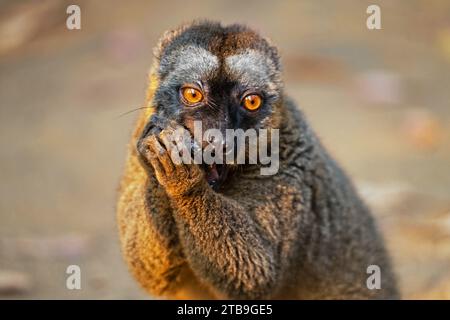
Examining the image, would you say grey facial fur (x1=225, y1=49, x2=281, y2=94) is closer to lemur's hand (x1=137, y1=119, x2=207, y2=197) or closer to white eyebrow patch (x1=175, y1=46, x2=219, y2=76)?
white eyebrow patch (x1=175, y1=46, x2=219, y2=76)

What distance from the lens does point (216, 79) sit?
6.82 m

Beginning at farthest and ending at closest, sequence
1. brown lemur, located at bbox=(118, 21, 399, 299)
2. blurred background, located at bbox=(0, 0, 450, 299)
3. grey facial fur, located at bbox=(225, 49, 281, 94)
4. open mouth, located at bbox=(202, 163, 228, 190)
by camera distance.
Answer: blurred background, located at bbox=(0, 0, 450, 299)
open mouth, located at bbox=(202, 163, 228, 190)
grey facial fur, located at bbox=(225, 49, 281, 94)
brown lemur, located at bbox=(118, 21, 399, 299)

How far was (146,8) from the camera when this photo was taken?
739 inches

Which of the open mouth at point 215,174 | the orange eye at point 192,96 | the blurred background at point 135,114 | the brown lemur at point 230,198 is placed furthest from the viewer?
the blurred background at point 135,114

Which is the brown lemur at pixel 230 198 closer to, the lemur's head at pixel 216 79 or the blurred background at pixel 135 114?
the lemur's head at pixel 216 79

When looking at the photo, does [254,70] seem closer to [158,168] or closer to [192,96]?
[192,96]

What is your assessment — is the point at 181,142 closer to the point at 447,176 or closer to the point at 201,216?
the point at 201,216

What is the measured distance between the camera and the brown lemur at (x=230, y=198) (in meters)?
6.70

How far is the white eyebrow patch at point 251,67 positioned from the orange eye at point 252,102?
0.11 meters

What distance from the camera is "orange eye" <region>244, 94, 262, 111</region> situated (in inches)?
273

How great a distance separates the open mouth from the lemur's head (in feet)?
1.41

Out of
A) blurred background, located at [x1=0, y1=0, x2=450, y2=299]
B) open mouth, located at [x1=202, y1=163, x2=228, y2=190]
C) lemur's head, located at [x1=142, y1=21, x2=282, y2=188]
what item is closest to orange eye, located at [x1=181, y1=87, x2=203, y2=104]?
lemur's head, located at [x1=142, y1=21, x2=282, y2=188]

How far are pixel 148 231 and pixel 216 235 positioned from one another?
31.1 inches

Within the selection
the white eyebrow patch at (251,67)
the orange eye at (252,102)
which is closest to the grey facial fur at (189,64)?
the white eyebrow patch at (251,67)
